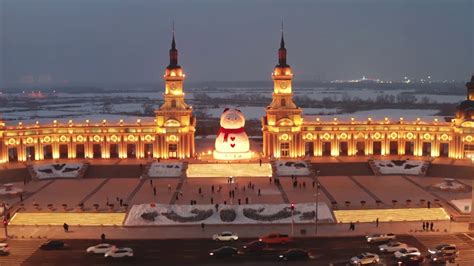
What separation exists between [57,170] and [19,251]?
28.8 meters

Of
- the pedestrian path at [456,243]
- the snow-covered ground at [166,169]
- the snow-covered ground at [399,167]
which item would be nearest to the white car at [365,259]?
the pedestrian path at [456,243]

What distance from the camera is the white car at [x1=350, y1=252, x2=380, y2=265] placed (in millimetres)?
41000

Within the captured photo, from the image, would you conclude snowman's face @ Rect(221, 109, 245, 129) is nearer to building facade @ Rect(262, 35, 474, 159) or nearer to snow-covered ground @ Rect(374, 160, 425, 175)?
building facade @ Rect(262, 35, 474, 159)

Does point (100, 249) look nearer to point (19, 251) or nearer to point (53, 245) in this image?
point (53, 245)

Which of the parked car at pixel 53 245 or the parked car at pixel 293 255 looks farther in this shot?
the parked car at pixel 53 245

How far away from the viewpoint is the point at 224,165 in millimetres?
74500

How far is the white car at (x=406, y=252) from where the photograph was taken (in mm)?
42438

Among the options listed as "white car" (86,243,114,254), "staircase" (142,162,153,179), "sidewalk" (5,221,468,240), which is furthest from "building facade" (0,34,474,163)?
"white car" (86,243,114,254)

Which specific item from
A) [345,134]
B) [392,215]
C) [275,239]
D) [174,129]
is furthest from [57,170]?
[392,215]

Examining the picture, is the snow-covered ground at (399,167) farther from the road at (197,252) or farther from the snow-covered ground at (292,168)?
the road at (197,252)

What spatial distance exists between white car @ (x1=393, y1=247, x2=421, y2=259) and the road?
591mm

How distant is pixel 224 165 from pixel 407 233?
29.7 meters

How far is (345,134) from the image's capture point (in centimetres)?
8394

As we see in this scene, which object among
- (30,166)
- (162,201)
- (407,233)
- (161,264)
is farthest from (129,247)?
(30,166)
